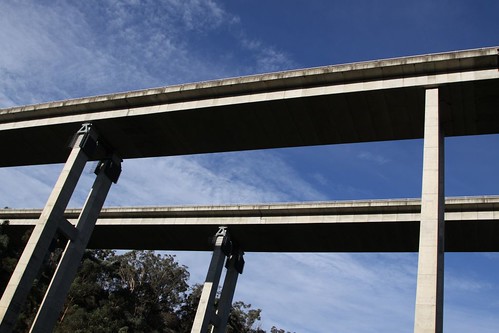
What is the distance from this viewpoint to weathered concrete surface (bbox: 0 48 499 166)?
18672mm

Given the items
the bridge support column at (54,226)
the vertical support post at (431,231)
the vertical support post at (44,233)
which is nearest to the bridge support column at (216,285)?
the bridge support column at (54,226)

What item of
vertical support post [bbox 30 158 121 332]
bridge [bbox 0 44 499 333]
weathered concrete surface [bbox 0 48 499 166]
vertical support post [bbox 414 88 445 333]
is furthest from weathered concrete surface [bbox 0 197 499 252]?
vertical support post [bbox 414 88 445 333]

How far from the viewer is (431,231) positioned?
1561 cm

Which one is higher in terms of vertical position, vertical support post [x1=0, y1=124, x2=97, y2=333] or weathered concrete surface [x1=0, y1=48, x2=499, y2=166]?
weathered concrete surface [x1=0, y1=48, x2=499, y2=166]

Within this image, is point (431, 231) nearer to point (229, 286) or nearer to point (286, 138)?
point (286, 138)

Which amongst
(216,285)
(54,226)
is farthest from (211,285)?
(54,226)

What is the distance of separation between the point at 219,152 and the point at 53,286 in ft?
32.4

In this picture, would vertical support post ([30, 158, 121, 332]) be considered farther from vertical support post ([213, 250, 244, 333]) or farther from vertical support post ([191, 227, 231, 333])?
vertical support post ([213, 250, 244, 333])

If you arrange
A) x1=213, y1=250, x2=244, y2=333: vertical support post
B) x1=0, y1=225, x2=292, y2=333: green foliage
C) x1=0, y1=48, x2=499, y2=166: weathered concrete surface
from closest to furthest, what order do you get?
x1=0, y1=48, x2=499, y2=166: weathered concrete surface → x1=213, y1=250, x2=244, y2=333: vertical support post → x1=0, y1=225, x2=292, y2=333: green foliage

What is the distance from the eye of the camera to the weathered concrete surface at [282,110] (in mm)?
18672

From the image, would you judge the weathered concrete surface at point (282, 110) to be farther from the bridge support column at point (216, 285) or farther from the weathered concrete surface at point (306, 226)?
the bridge support column at point (216, 285)

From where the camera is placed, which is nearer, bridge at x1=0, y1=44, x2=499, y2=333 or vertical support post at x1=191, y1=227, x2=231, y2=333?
bridge at x1=0, y1=44, x2=499, y2=333

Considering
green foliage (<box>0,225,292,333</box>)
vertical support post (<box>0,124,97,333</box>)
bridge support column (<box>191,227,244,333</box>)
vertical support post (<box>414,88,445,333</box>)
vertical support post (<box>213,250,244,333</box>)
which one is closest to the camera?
vertical support post (<box>414,88,445,333</box>)

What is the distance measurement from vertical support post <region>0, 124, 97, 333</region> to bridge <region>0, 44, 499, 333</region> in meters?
0.05
